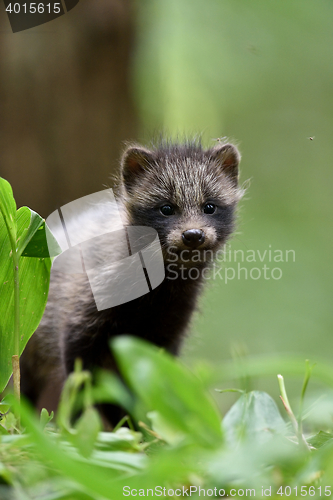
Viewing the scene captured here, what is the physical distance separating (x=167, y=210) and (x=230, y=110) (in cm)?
379

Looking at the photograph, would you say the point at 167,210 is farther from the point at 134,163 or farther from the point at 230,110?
the point at 230,110

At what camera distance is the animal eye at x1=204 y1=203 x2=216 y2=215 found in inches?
103

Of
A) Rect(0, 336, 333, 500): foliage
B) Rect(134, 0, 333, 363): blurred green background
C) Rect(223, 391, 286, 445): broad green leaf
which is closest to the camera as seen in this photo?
Rect(0, 336, 333, 500): foliage

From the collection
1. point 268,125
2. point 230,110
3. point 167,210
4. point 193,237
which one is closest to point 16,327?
point 193,237

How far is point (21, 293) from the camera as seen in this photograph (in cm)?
101

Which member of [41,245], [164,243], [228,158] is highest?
[41,245]

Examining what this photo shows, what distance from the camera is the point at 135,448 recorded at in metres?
0.69

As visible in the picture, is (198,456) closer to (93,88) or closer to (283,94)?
(93,88)

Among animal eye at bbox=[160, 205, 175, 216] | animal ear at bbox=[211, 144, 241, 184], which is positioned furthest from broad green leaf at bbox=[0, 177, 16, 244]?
animal ear at bbox=[211, 144, 241, 184]

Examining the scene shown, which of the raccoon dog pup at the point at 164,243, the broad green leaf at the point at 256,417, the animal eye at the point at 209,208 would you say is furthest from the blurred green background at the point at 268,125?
the broad green leaf at the point at 256,417

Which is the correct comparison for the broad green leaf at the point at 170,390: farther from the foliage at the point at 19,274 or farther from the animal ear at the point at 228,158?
the animal ear at the point at 228,158

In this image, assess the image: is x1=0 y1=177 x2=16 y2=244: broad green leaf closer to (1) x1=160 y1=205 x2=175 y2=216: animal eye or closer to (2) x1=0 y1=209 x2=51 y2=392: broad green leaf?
(2) x1=0 y1=209 x2=51 y2=392: broad green leaf

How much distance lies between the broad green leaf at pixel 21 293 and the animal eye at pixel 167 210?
1503mm

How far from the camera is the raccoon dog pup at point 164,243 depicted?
245cm
